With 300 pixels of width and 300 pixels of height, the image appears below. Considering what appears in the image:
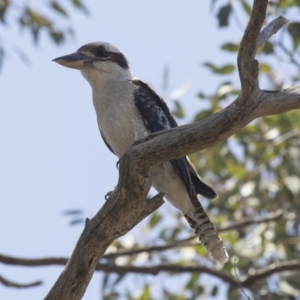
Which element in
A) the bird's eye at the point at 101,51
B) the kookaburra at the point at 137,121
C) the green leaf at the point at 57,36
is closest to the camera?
the kookaburra at the point at 137,121

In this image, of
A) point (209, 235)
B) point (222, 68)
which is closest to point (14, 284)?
point (209, 235)

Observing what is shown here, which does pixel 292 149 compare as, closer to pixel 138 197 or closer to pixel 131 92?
pixel 131 92

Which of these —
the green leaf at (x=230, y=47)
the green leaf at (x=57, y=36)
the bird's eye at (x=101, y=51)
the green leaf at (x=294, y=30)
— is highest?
the green leaf at (x=57, y=36)

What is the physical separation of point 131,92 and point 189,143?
1.45m

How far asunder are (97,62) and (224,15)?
3.30 ft

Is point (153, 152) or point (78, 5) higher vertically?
point (78, 5)

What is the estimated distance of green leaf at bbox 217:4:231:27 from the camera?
18.8 ft

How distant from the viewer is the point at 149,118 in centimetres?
489

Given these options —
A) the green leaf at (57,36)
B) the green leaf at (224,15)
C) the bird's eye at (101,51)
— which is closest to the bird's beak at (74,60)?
the bird's eye at (101,51)

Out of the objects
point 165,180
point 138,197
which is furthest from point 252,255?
point 138,197

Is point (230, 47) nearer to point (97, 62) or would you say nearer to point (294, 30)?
point (294, 30)

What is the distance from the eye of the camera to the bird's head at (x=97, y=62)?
17.0ft

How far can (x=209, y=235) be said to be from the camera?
16.5ft

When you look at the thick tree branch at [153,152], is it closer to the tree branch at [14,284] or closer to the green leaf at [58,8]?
the tree branch at [14,284]
